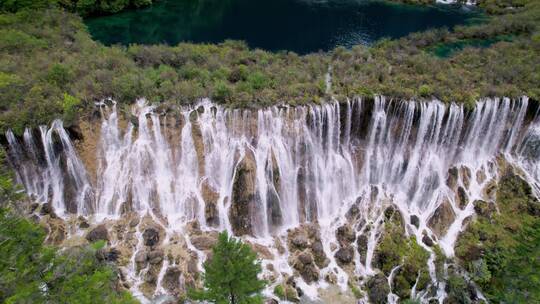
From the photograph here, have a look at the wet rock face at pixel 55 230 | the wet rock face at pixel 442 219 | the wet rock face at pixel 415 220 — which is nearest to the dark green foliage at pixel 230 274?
the wet rock face at pixel 55 230

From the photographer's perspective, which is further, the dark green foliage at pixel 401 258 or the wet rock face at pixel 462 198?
the wet rock face at pixel 462 198

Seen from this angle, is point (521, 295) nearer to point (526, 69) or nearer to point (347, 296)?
point (347, 296)

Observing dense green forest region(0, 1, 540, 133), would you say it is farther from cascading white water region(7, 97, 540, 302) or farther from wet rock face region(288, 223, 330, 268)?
wet rock face region(288, 223, 330, 268)

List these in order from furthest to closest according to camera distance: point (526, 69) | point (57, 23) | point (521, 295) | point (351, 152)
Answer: point (57, 23) < point (526, 69) < point (351, 152) < point (521, 295)

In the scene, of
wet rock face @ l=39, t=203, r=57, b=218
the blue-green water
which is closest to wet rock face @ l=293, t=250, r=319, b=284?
wet rock face @ l=39, t=203, r=57, b=218

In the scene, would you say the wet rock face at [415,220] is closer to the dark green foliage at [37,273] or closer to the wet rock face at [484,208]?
the wet rock face at [484,208]

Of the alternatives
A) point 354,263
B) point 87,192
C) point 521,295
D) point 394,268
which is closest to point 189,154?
point 87,192

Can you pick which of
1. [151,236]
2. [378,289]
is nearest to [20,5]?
[151,236]
